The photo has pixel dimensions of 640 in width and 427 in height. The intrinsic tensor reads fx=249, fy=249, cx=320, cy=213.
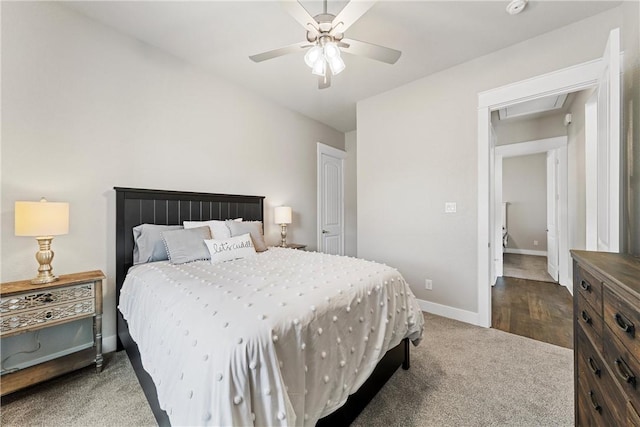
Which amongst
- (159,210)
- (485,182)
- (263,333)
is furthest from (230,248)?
(485,182)

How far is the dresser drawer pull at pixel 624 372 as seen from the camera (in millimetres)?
735

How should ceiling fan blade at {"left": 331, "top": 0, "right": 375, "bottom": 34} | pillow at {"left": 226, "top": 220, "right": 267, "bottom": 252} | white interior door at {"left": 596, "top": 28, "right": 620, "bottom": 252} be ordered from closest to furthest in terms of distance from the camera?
white interior door at {"left": 596, "top": 28, "right": 620, "bottom": 252}
ceiling fan blade at {"left": 331, "top": 0, "right": 375, "bottom": 34}
pillow at {"left": 226, "top": 220, "right": 267, "bottom": 252}

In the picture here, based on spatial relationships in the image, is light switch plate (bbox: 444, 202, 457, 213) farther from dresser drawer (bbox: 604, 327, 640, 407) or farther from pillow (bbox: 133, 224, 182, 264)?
pillow (bbox: 133, 224, 182, 264)

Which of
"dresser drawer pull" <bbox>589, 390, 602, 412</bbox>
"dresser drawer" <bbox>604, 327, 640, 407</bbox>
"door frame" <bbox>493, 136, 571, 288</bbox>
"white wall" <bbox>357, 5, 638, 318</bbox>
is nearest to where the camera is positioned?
"dresser drawer" <bbox>604, 327, 640, 407</bbox>

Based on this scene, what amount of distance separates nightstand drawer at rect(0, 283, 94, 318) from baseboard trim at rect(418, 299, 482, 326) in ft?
10.8

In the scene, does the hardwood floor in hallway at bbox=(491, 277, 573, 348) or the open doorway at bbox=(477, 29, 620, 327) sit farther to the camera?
the hardwood floor in hallway at bbox=(491, 277, 573, 348)

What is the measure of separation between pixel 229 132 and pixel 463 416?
11.1 ft

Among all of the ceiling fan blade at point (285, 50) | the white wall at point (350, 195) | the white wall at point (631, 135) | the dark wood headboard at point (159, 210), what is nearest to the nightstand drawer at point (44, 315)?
the dark wood headboard at point (159, 210)

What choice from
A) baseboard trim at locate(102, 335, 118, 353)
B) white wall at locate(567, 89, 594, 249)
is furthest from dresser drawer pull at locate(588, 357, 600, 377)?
white wall at locate(567, 89, 594, 249)

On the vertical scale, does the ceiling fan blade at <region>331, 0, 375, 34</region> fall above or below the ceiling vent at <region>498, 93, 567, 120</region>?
below

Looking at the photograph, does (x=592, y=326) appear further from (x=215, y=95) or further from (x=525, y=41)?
(x=215, y=95)

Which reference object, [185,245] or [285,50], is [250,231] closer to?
[185,245]

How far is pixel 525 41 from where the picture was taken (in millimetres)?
2383

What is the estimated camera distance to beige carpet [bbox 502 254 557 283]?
451cm
